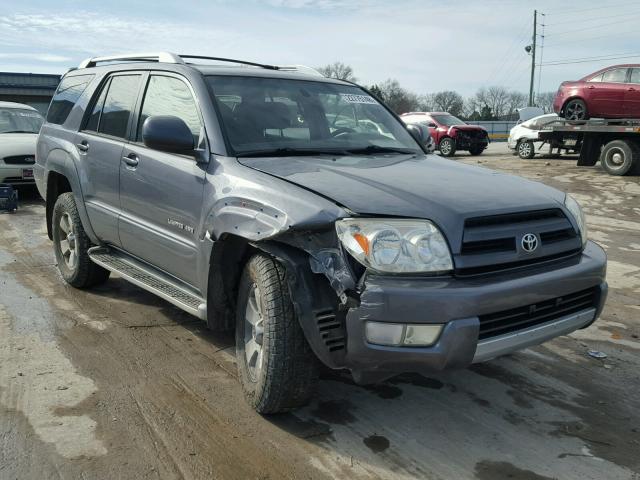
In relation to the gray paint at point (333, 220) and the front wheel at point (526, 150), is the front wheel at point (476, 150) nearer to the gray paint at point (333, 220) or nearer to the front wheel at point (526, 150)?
the front wheel at point (526, 150)

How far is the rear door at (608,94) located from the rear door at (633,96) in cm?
10

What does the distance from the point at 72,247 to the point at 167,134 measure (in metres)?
2.52

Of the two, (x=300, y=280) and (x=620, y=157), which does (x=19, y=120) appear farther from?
(x=620, y=157)

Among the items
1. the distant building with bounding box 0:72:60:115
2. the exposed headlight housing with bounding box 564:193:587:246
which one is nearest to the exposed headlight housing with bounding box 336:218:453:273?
the exposed headlight housing with bounding box 564:193:587:246

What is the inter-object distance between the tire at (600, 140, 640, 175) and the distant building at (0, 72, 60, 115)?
129 ft

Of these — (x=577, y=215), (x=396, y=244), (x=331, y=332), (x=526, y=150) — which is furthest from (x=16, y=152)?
(x=526, y=150)

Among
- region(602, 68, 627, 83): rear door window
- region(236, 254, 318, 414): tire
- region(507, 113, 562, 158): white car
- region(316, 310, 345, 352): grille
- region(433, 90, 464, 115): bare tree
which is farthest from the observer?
region(433, 90, 464, 115): bare tree

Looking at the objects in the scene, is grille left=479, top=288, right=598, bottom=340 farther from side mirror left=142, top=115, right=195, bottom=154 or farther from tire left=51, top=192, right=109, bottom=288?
tire left=51, top=192, right=109, bottom=288

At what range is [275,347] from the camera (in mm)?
2971

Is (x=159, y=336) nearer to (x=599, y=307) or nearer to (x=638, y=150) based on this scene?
(x=599, y=307)

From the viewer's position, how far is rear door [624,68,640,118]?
15188mm

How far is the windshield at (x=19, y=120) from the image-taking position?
1181cm

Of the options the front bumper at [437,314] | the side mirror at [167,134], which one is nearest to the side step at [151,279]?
the side mirror at [167,134]

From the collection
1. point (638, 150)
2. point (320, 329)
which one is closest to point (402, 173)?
point (320, 329)
